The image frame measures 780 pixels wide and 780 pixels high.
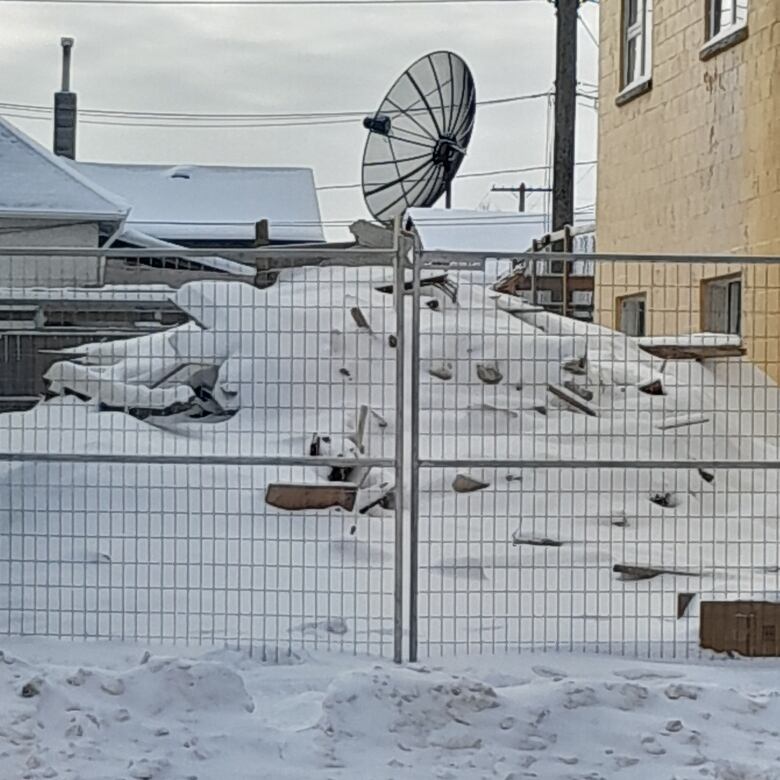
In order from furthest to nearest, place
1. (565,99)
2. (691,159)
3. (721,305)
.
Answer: (565,99) < (691,159) < (721,305)

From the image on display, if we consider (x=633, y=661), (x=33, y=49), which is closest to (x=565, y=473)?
(x=633, y=661)

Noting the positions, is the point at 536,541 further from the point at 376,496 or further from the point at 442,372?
the point at 442,372

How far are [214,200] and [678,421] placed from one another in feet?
74.6

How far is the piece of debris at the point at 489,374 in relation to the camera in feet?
33.7

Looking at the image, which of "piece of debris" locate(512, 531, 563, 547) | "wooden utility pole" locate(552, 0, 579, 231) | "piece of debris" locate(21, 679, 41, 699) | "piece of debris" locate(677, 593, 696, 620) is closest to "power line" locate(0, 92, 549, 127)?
"wooden utility pole" locate(552, 0, 579, 231)

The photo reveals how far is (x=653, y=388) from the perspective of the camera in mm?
10031

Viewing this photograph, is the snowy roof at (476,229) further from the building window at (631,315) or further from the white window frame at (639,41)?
the building window at (631,315)

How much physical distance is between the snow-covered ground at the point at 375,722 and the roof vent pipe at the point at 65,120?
2547cm

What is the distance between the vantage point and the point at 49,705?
14.6ft

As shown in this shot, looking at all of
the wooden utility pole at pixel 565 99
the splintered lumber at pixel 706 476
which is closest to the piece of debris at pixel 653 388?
the splintered lumber at pixel 706 476

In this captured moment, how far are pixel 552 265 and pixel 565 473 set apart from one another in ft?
30.9

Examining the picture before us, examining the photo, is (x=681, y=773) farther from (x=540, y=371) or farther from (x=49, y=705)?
(x=540, y=371)

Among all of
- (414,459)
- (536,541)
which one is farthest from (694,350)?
(414,459)

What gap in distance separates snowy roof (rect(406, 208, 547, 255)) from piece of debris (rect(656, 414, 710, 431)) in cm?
2246
